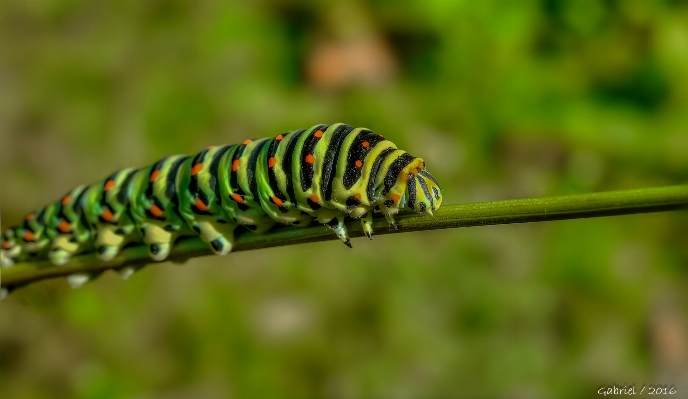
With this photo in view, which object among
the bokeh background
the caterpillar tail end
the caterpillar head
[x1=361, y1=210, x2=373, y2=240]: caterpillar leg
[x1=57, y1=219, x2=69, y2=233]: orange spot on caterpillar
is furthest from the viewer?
the bokeh background

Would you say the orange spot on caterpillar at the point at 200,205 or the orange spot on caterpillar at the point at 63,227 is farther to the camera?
the orange spot on caterpillar at the point at 63,227

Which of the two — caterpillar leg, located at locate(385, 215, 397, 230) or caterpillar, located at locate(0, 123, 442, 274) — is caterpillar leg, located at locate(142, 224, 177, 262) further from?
caterpillar leg, located at locate(385, 215, 397, 230)

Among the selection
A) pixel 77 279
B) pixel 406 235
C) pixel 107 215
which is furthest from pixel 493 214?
pixel 406 235

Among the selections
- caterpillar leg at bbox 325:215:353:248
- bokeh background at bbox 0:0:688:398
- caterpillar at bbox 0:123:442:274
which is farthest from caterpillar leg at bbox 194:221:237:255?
bokeh background at bbox 0:0:688:398

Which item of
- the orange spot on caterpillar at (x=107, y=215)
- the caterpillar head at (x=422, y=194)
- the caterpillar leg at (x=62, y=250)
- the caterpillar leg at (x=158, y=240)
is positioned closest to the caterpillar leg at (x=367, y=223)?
the caterpillar head at (x=422, y=194)

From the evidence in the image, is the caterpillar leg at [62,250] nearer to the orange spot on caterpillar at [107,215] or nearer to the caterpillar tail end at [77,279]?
the caterpillar tail end at [77,279]

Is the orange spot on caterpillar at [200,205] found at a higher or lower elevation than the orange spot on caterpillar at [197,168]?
lower

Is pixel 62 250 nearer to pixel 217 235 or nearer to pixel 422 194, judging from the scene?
pixel 217 235
